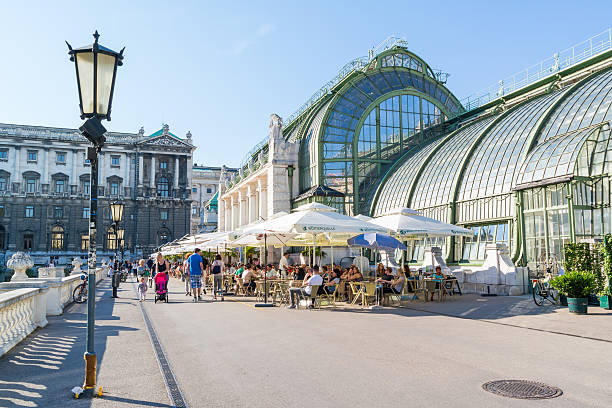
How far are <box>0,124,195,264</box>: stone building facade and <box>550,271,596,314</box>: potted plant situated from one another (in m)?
90.8

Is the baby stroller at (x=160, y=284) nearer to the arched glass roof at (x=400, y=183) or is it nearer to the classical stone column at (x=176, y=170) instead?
the arched glass roof at (x=400, y=183)

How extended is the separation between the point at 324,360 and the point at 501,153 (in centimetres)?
2081

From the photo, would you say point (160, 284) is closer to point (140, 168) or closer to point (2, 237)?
point (140, 168)

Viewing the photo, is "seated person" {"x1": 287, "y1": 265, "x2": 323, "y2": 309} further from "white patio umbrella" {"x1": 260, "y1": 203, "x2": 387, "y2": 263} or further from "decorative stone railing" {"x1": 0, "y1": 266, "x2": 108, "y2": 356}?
"decorative stone railing" {"x1": 0, "y1": 266, "x2": 108, "y2": 356}

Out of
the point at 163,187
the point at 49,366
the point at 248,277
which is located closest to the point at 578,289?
the point at 49,366

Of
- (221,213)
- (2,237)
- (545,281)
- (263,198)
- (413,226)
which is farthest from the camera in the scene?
(2,237)

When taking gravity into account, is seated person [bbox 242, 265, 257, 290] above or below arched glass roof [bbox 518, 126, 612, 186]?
below

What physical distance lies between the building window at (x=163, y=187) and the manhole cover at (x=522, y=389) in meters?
103

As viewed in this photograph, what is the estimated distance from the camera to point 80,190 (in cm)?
9944

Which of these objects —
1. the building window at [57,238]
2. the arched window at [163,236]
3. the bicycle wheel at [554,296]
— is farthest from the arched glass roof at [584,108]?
the building window at [57,238]

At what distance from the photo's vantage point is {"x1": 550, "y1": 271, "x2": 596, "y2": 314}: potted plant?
14656 millimetres

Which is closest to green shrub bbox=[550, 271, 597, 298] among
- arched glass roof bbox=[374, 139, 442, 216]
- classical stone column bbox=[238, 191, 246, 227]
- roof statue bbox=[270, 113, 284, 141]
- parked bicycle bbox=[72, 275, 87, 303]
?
parked bicycle bbox=[72, 275, 87, 303]

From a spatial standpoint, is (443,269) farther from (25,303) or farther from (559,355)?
(25,303)

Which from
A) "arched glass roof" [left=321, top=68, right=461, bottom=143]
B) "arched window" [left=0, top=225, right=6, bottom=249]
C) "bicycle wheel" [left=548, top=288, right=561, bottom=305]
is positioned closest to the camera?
"bicycle wheel" [left=548, top=288, right=561, bottom=305]
